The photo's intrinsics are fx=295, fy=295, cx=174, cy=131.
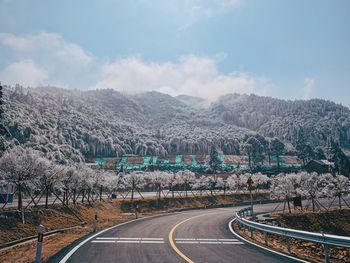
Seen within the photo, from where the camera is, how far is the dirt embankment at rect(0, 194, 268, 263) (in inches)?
571

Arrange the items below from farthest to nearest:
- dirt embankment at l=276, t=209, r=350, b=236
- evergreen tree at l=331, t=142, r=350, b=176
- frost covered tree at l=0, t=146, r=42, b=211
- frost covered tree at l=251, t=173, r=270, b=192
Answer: evergreen tree at l=331, t=142, r=350, b=176, frost covered tree at l=251, t=173, r=270, b=192, dirt embankment at l=276, t=209, r=350, b=236, frost covered tree at l=0, t=146, r=42, b=211

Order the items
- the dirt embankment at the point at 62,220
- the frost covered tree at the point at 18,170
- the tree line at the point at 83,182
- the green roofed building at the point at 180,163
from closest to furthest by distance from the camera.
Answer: the dirt embankment at the point at 62,220 → the frost covered tree at the point at 18,170 → the tree line at the point at 83,182 → the green roofed building at the point at 180,163

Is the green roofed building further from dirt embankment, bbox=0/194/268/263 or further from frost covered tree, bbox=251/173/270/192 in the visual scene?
dirt embankment, bbox=0/194/268/263

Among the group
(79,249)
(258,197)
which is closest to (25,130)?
(258,197)

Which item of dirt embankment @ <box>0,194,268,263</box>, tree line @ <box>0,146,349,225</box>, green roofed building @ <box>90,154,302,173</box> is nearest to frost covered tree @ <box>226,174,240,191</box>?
tree line @ <box>0,146,349,225</box>

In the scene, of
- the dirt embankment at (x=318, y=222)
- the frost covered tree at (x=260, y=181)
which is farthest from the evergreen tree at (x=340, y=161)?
the dirt embankment at (x=318, y=222)

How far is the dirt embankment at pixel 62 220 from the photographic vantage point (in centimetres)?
1450

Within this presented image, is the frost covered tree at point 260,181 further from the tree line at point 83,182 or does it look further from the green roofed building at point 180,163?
the green roofed building at point 180,163

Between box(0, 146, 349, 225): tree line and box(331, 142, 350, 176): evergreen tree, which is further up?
box(331, 142, 350, 176): evergreen tree

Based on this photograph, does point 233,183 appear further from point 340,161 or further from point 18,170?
point 18,170

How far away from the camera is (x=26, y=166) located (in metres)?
29.4

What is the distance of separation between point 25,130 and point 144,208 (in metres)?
91.2

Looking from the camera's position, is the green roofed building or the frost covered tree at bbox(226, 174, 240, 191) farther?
the green roofed building

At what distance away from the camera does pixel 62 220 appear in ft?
106
